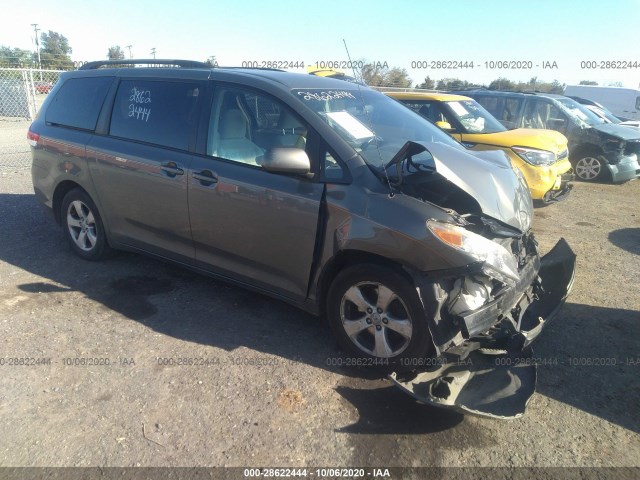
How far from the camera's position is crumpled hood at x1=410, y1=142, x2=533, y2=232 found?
311cm

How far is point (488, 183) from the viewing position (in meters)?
3.28

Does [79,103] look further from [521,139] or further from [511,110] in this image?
[511,110]

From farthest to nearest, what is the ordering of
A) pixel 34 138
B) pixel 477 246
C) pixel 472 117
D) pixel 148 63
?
pixel 472 117
pixel 34 138
pixel 148 63
pixel 477 246

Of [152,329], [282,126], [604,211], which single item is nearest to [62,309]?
[152,329]

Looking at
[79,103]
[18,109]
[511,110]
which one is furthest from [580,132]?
[18,109]

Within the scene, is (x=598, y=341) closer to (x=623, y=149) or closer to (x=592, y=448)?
(x=592, y=448)

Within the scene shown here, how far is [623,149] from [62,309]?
10531mm

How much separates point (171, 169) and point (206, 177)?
1.29ft

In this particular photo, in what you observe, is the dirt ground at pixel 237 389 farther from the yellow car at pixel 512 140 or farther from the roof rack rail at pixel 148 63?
the yellow car at pixel 512 140

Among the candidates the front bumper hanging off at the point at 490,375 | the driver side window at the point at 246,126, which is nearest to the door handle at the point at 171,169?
the driver side window at the point at 246,126

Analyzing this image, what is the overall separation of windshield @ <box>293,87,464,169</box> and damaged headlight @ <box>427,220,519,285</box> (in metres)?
0.68

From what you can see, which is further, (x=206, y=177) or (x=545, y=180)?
(x=545, y=180)

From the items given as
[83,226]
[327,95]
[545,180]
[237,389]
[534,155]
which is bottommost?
[237,389]

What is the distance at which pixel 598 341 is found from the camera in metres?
3.71
